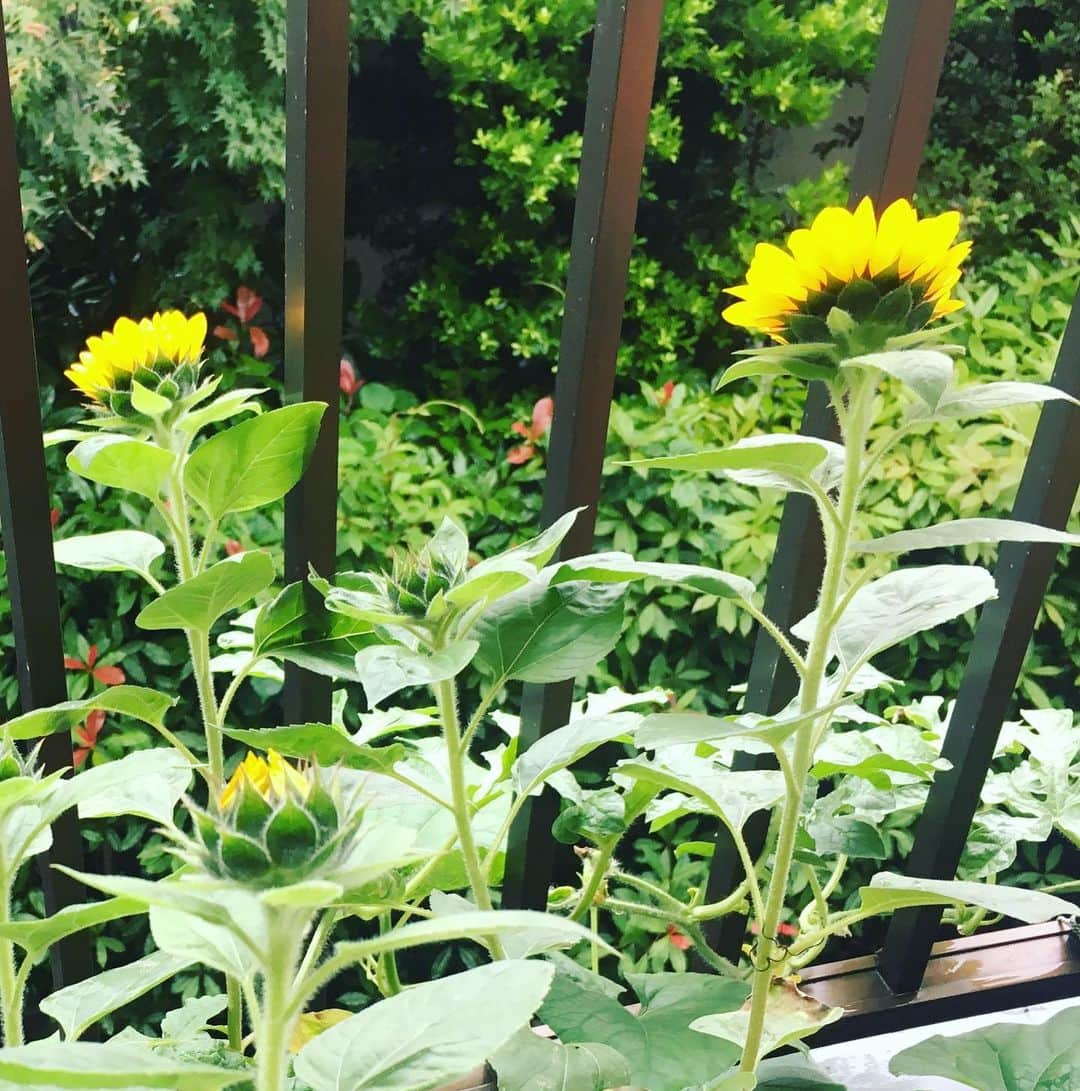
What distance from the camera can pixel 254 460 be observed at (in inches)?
23.7

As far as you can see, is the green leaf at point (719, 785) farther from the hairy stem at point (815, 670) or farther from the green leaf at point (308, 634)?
the green leaf at point (308, 634)

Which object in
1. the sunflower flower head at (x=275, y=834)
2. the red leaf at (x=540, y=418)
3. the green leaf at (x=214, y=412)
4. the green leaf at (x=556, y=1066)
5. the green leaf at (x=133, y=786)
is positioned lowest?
the red leaf at (x=540, y=418)

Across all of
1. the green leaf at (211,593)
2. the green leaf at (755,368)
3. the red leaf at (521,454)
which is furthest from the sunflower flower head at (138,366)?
the red leaf at (521,454)

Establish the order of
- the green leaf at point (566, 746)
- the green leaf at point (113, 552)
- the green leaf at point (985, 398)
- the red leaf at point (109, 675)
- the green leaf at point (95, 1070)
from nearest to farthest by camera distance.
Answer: the green leaf at point (95, 1070)
the green leaf at point (985, 398)
the green leaf at point (566, 746)
the green leaf at point (113, 552)
the red leaf at point (109, 675)

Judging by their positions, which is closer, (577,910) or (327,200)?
(327,200)

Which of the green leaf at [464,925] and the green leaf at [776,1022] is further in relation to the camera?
the green leaf at [776,1022]

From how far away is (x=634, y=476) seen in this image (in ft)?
5.89

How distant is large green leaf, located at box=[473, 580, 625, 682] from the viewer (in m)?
0.58

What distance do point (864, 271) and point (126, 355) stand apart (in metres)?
0.43

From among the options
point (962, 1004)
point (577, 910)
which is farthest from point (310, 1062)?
point (962, 1004)

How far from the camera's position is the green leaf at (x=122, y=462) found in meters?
0.56

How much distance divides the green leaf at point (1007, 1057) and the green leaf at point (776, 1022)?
2.2 inches

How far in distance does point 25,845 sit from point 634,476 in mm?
1379

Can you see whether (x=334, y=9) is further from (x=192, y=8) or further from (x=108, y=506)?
(x=192, y=8)
